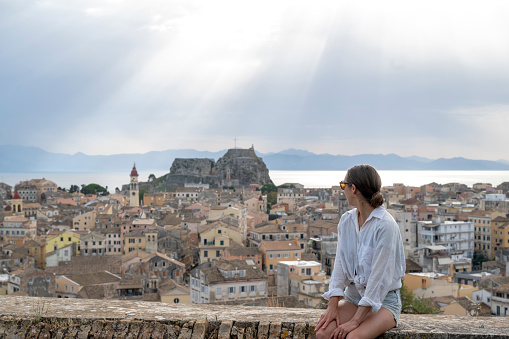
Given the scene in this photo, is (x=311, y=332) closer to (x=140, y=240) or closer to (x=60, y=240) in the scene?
(x=140, y=240)

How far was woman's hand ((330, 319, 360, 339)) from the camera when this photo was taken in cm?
337

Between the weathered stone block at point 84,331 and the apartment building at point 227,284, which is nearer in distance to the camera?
the weathered stone block at point 84,331

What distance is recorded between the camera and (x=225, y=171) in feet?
449

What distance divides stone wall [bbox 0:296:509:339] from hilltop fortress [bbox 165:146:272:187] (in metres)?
128

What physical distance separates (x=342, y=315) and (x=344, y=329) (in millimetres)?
188

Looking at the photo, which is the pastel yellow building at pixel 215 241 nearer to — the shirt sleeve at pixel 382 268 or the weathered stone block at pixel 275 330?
the weathered stone block at pixel 275 330

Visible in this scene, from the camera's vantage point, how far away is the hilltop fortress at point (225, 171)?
439ft

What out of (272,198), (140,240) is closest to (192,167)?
(272,198)

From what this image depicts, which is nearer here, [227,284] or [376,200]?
[376,200]

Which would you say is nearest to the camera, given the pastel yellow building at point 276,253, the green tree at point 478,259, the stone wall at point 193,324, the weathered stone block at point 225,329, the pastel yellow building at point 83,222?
the stone wall at point 193,324

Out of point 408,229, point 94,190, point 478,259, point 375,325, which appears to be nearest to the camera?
point 375,325

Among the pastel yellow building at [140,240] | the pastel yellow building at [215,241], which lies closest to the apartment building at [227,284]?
the pastel yellow building at [215,241]

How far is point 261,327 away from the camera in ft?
12.1

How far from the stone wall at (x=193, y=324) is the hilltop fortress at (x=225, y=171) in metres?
128
